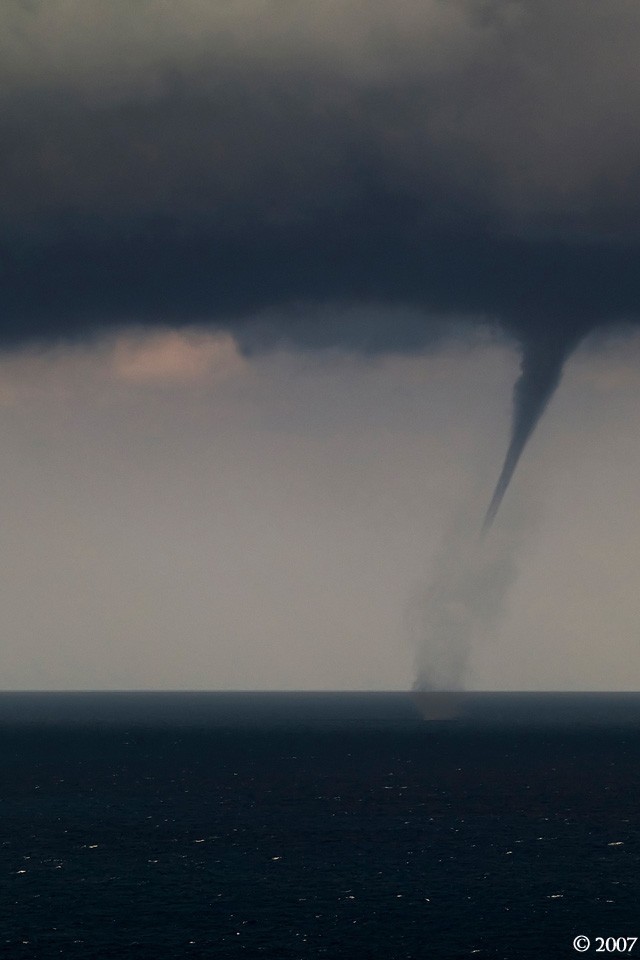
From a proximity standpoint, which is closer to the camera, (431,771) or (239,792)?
(239,792)

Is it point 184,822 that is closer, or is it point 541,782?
point 184,822

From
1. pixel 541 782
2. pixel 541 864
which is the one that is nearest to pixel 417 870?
pixel 541 864

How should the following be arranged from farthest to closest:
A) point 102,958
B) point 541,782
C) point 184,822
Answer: point 541,782 → point 184,822 → point 102,958

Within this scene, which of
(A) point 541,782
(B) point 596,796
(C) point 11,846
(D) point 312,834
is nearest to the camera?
(C) point 11,846

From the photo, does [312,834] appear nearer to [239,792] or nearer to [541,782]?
[239,792]

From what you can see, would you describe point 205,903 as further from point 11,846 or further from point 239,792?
→ point 239,792

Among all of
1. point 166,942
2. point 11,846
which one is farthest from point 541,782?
point 166,942

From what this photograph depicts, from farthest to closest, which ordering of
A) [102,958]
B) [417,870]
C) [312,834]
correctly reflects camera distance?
[312,834], [417,870], [102,958]

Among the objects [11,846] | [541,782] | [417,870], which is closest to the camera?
[417,870]

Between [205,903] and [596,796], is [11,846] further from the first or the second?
[596,796]
